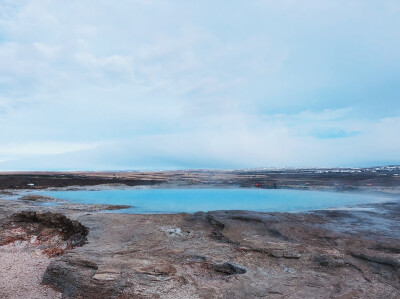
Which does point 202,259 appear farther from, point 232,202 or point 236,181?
point 236,181

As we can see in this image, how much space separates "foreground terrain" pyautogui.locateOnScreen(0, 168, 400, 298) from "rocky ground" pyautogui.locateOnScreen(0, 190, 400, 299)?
0.06 ft

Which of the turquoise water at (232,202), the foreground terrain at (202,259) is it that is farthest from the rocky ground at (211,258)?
the turquoise water at (232,202)

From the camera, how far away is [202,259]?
20.3 feet

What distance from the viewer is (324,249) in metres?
6.75

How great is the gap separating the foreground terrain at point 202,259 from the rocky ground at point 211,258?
2cm

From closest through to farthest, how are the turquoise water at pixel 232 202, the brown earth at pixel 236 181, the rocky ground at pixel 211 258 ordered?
the rocky ground at pixel 211 258 < the turquoise water at pixel 232 202 < the brown earth at pixel 236 181

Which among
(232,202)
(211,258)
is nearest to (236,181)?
(232,202)

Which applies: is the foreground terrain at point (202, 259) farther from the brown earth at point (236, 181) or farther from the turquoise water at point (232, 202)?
the brown earth at point (236, 181)

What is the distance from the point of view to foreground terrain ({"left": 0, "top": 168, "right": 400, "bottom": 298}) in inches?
196

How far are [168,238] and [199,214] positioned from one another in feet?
11.9

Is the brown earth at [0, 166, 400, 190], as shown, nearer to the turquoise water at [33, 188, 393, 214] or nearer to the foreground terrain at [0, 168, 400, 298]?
the turquoise water at [33, 188, 393, 214]

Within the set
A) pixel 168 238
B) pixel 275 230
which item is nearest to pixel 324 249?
pixel 275 230

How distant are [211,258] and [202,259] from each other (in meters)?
0.20

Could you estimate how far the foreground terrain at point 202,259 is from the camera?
4977 mm
